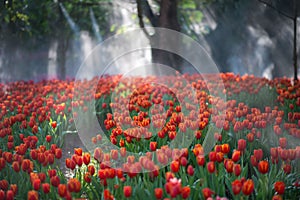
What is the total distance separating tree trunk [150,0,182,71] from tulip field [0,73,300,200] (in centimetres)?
383

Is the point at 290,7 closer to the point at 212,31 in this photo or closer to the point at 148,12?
the point at 148,12

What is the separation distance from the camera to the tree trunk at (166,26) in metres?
9.80

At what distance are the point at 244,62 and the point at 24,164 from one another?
12704 millimetres

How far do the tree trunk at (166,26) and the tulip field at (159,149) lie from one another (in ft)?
12.6

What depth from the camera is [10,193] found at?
2549 millimetres

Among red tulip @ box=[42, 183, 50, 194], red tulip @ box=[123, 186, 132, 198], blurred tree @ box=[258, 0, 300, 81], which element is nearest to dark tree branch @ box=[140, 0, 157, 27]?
blurred tree @ box=[258, 0, 300, 81]

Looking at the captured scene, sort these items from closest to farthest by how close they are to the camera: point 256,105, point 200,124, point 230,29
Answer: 1. point 200,124
2. point 256,105
3. point 230,29

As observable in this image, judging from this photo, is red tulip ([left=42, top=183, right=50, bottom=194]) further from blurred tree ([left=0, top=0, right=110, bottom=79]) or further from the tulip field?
blurred tree ([left=0, top=0, right=110, bottom=79])

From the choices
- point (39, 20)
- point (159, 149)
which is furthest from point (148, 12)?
point (159, 149)

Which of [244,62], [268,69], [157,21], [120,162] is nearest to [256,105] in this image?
[120,162]

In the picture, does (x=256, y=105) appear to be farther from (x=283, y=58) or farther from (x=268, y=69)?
(x=268, y=69)

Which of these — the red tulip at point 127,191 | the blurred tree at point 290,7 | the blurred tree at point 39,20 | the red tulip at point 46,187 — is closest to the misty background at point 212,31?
the blurred tree at point 39,20

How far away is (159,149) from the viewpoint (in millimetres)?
3152

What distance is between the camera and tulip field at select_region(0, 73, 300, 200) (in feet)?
8.91
